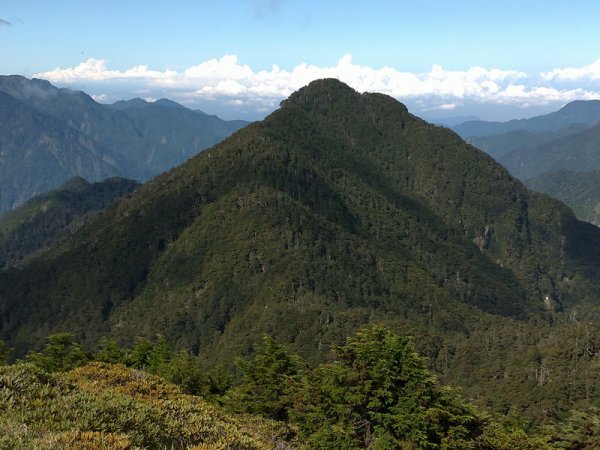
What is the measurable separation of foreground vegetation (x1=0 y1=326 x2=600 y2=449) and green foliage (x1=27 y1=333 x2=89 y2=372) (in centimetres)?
19

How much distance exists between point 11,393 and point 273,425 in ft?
82.3

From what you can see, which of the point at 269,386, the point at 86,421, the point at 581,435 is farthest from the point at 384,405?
the point at 86,421

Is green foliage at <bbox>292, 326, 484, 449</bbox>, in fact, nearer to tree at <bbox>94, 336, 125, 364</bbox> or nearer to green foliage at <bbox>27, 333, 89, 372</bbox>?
green foliage at <bbox>27, 333, 89, 372</bbox>

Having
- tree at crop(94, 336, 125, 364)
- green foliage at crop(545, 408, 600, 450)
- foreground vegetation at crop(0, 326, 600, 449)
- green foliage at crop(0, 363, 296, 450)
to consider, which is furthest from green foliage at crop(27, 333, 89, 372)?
green foliage at crop(545, 408, 600, 450)

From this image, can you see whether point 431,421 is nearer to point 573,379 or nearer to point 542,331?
point 573,379

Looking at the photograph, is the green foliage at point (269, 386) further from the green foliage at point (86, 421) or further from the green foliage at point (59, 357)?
the green foliage at point (86, 421)

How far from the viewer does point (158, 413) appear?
67.3 ft

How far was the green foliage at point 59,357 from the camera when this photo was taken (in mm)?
71312

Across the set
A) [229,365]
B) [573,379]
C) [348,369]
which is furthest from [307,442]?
[229,365]

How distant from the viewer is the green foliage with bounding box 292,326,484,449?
40.2m

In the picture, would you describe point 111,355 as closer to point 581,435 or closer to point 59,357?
point 59,357

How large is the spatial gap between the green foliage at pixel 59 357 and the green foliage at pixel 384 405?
4228cm

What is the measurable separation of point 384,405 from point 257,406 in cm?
2106

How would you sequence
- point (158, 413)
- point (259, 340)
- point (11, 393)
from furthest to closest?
1. point (259, 340)
2. point (158, 413)
3. point (11, 393)
